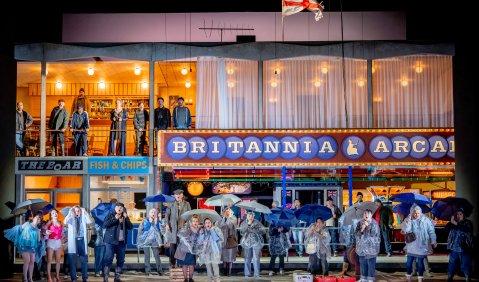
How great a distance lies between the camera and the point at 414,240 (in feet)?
59.9

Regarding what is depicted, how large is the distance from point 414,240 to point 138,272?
8773 mm

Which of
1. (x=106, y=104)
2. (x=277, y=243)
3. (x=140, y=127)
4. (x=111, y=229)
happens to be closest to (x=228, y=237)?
(x=277, y=243)

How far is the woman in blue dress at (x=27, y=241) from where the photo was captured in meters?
18.4

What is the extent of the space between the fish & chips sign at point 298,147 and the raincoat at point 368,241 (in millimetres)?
6836

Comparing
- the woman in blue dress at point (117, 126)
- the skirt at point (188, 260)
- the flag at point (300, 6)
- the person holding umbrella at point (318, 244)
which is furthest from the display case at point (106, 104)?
the person holding umbrella at point (318, 244)

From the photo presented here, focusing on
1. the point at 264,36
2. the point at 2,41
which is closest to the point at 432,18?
the point at 264,36

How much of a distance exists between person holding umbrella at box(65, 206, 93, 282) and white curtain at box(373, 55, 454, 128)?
11332 mm

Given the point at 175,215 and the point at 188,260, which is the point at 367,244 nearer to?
the point at 188,260

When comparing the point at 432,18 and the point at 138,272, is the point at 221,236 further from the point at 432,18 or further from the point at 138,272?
the point at 432,18

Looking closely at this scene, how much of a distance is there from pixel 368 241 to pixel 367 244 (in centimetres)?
8

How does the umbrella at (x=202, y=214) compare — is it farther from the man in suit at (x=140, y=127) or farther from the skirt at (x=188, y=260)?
the man in suit at (x=140, y=127)

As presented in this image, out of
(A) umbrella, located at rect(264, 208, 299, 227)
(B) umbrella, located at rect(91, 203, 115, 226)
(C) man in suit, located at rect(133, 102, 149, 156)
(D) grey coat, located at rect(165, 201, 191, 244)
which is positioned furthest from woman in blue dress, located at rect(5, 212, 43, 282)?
(C) man in suit, located at rect(133, 102, 149, 156)

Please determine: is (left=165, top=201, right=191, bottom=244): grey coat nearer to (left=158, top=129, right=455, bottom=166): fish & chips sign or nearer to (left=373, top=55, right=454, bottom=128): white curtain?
(left=158, top=129, right=455, bottom=166): fish & chips sign

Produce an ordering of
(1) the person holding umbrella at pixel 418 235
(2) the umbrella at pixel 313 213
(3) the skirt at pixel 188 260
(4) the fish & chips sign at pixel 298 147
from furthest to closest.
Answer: (4) the fish & chips sign at pixel 298 147
(2) the umbrella at pixel 313 213
(3) the skirt at pixel 188 260
(1) the person holding umbrella at pixel 418 235
